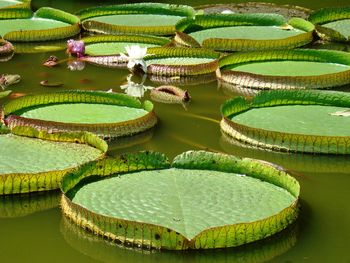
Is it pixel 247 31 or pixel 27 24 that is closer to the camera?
pixel 247 31

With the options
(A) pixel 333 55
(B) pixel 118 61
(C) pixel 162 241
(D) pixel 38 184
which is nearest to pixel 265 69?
(A) pixel 333 55

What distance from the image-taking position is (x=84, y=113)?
4.50 metres

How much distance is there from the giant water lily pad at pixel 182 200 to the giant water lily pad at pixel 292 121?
1.70ft

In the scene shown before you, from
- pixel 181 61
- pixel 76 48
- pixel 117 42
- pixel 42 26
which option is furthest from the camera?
pixel 42 26

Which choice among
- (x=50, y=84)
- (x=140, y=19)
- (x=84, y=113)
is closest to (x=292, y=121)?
(x=84, y=113)

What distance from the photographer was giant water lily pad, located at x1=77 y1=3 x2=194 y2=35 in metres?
6.66

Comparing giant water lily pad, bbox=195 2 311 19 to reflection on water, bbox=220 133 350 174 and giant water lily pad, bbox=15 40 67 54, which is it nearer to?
giant water lily pad, bbox=15 40 67 54

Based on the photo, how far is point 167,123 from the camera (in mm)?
4602

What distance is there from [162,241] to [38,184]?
797mm

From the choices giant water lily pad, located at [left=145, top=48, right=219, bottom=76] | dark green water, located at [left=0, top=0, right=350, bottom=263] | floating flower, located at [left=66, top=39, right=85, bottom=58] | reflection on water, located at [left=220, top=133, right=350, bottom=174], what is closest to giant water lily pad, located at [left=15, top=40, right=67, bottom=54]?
floating flower, located at [left=66, top=39, right=85, bottom=58]

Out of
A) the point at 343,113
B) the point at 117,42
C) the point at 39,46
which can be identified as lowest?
the point at 39,46

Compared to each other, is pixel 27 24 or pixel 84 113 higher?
pixel 84 113

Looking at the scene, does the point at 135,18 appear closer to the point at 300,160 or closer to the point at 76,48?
the point at 76,48

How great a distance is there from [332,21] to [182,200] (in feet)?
13.0
